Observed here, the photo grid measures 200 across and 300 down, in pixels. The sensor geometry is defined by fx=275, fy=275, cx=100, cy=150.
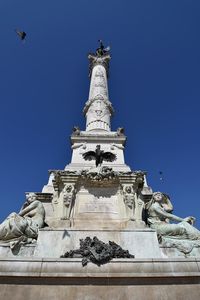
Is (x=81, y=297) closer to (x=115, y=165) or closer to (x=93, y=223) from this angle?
(x=93, y=223)

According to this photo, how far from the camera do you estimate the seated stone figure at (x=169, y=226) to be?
32.5ft

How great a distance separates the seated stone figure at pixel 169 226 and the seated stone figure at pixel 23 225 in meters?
4.47

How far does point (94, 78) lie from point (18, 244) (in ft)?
59.2

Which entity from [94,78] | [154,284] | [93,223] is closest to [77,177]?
[93,223]

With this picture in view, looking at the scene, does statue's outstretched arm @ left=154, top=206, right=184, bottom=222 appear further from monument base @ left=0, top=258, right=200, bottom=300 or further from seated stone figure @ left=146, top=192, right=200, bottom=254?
monument base @ left=0, top=258, right=200, bottom=300

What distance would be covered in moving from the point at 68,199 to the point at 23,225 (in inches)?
80.5

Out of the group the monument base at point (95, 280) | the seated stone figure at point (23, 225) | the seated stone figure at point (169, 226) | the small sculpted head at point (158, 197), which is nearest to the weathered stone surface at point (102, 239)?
the seated stone figure at point (23, 225)

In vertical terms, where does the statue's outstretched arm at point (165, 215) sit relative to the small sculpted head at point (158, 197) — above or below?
below

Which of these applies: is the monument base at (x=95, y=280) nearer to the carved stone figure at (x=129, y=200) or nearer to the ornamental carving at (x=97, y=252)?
the ornamental carving at (x=97, y=252)

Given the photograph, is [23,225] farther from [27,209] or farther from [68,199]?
[68,199]

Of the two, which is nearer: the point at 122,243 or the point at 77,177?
the point at 122,243

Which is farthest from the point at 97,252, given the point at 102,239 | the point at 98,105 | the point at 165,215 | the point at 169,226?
the point at 98,105

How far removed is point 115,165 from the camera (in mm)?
14633

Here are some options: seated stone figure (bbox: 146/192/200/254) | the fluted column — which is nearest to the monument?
seated stone figure (bbox: 146/192/200/254)
